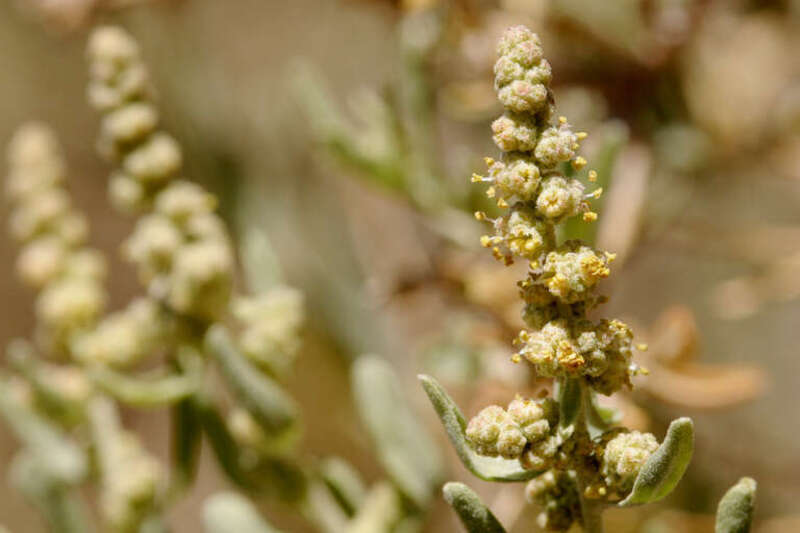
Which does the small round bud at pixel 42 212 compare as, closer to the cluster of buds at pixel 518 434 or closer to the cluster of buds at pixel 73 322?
the cluster of buds at pixel 73 322

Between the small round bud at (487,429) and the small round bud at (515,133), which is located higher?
the small round bud at (515,133)

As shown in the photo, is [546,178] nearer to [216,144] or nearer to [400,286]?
[400,286]

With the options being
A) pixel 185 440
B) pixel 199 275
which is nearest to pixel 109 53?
pixel 199 275

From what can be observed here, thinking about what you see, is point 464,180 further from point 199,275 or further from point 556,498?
point 556,498

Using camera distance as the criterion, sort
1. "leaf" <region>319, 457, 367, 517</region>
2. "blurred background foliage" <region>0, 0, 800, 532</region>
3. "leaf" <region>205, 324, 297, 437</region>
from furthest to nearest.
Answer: "blurred background foliage" <region>0, 0, 800, 532</region>
"leaf" <region>319, 457, 367, 517</region>
"leaf" <region>205, 324, 297, 437</region>

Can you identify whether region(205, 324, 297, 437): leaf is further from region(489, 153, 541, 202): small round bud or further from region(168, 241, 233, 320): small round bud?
region(489, 153, 541, 202): small round bud

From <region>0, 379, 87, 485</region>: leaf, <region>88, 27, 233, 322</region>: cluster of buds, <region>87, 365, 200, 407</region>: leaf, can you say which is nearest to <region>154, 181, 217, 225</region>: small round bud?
<region>88, 27, 233, 322</region>: cluster of buds

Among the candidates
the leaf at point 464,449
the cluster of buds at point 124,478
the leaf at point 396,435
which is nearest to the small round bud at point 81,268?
the cluster of buds at point 124,478
